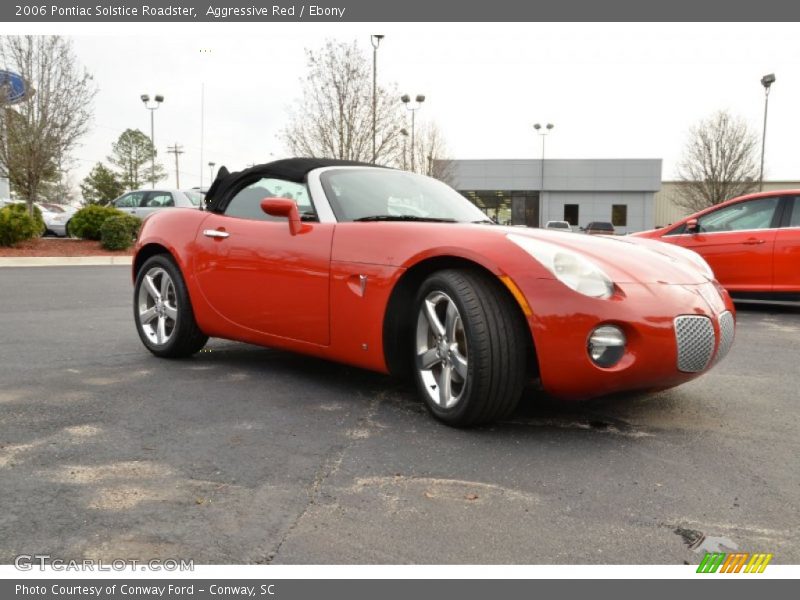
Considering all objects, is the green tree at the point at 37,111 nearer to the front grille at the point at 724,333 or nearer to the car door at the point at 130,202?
the car door at the point at 130,202

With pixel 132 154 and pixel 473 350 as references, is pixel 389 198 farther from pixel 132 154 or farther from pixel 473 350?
pixel 132 154

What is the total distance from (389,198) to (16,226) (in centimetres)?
1646

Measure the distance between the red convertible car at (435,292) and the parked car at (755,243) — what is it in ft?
16.2

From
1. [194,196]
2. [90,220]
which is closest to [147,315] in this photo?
[90,220]

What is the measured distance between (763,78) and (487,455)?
36.0 meters

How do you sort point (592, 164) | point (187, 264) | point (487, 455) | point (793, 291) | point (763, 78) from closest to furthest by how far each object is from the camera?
point (487, 455), point (187, 264), point (793, 291), point (763, 78), point (592, 164)

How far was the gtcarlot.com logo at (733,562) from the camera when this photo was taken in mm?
2021

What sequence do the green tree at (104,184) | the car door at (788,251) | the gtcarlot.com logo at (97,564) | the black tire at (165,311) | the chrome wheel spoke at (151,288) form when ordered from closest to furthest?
the gtcarlot.com logo at (97,564) < the black tire at (165,311) < the chrome wheel spoke at (151,288) < the car door at (788,251) < the green tree at (104,184)

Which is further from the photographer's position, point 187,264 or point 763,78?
point 763,78

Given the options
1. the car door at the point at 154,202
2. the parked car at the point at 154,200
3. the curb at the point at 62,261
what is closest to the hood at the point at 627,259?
the curb at the point at 62,261

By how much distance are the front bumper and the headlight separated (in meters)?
0.05

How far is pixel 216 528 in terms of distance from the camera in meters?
2.23

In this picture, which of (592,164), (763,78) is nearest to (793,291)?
Result: (763,78)
